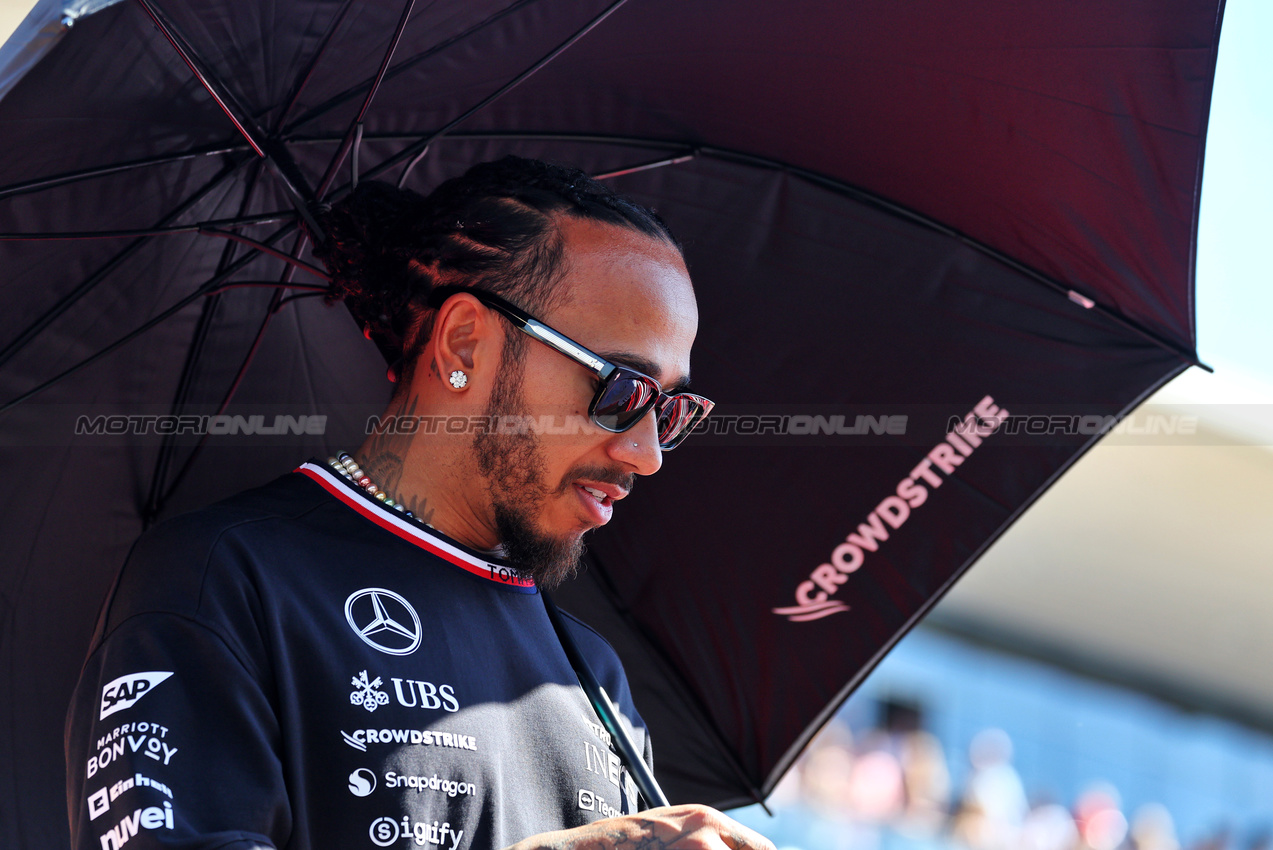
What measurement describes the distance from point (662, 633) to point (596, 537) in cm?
26

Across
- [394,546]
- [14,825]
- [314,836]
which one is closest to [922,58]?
[394,546]

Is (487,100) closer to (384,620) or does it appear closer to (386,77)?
(386,77)

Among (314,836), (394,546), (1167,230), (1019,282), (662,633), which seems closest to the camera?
(314,836)

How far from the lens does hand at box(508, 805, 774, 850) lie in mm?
1396

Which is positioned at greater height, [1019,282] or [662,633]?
[1019,282]

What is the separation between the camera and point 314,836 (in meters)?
1.50

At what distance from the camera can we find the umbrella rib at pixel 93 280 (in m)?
1.99

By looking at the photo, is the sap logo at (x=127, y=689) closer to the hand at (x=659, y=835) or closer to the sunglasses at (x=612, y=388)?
the hand at (x=659, y=835)

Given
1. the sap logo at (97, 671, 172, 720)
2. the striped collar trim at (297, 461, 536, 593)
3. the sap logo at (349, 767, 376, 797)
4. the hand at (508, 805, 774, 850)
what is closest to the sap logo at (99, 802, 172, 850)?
the sap logo at (97, 671, 172, 720)

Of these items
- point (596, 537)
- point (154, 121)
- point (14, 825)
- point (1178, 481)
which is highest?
point (1178, 481)

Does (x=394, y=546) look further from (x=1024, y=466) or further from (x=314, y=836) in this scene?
(x=1024, y=466)

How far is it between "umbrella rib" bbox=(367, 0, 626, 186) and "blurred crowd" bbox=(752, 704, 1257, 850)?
796cm

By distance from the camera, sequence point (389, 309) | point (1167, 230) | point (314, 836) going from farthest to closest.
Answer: point (1167, 230) < point (389, 309) < point (314, 836)

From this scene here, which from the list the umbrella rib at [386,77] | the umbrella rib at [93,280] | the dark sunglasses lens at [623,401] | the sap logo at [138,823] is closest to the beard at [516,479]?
the dark sunglasses lens at [623,401]
